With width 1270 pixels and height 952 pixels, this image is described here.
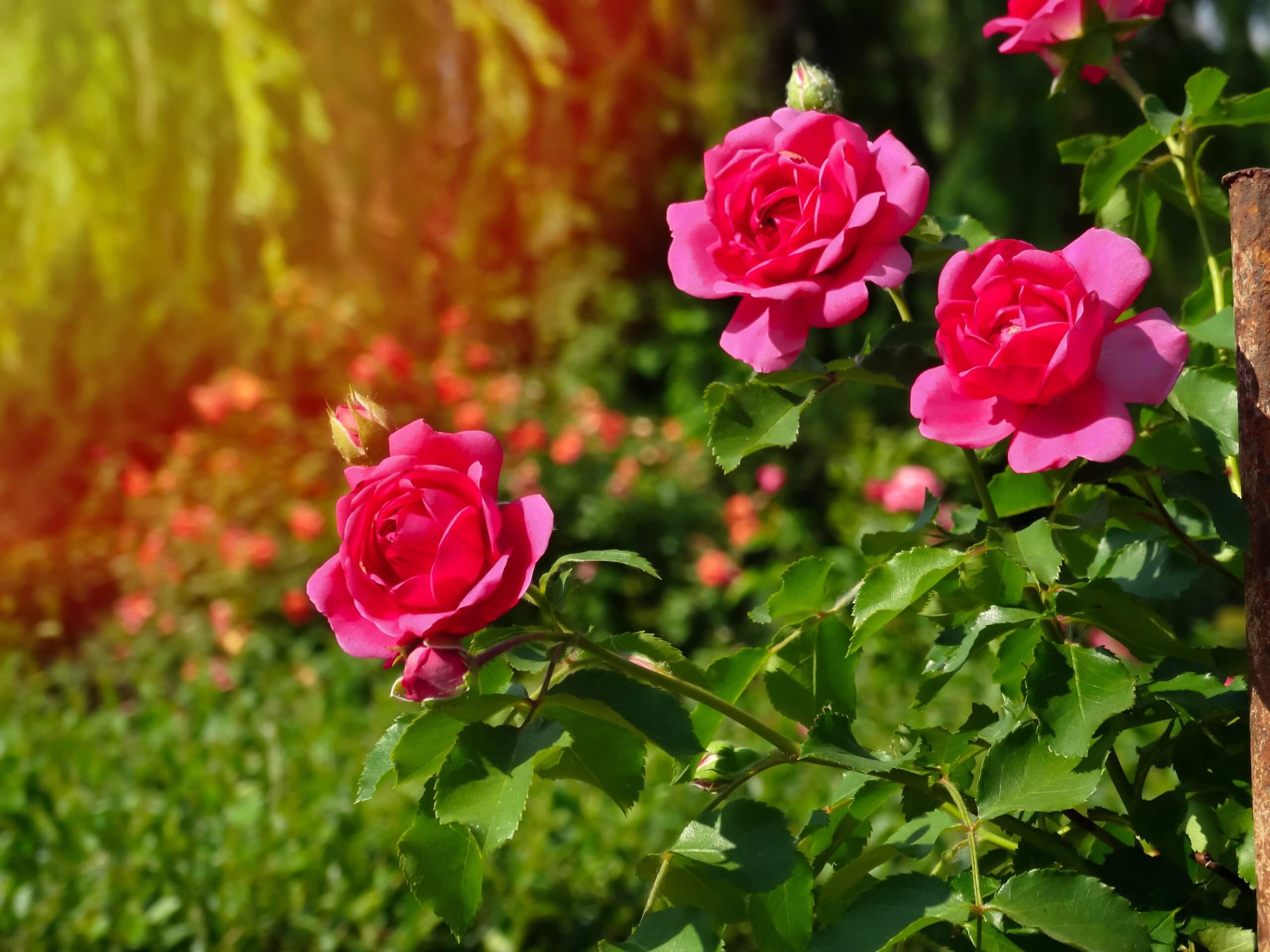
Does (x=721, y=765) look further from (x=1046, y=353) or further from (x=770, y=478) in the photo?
(x=770, y=478)

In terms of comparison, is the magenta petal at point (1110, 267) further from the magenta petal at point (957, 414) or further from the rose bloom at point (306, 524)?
the rose bloom at point (306, 524)

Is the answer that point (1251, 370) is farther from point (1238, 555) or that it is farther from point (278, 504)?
point (278, 504)

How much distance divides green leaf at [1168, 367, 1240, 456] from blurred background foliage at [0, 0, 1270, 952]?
204cm

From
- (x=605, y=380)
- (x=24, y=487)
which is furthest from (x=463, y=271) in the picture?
(x=24, y=487)

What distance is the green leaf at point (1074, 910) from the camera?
0.59 meters

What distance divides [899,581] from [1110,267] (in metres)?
0.21

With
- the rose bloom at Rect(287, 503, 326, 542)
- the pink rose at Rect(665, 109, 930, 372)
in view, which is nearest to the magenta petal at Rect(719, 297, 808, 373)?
the pink rose at Rect(665, 109, 930, 372)

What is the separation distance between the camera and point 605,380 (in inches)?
203

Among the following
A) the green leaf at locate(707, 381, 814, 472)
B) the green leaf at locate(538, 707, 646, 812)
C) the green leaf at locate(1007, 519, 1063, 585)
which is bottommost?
the green leaf at locate(538, 707, 646, 812)

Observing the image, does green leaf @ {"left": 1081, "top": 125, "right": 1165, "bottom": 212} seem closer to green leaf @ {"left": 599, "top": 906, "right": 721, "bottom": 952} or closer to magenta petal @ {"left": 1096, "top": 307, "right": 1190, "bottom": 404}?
magenta petal @ {"left": 1096, "top": 307, "right": 1190, "bottom": 404}

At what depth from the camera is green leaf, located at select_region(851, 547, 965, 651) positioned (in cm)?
69

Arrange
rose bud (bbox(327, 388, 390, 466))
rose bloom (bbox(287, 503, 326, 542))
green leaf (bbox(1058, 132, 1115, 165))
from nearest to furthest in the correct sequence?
rose bud (bbox(327, 388, 390, 466))
green leaf (bbox(1058, 132, 1115, 165))
rose bloom (bbox(287, 503, 326, 542))

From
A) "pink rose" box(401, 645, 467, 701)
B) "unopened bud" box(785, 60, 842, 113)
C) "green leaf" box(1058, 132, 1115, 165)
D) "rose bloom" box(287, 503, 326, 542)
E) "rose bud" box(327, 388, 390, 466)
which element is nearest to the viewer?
"pink rose" box(401, 645, 467, 701)

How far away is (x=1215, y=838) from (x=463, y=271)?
16.4 ft
